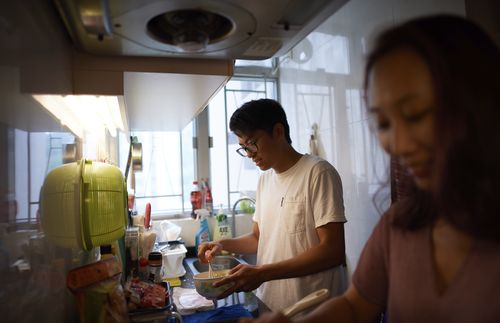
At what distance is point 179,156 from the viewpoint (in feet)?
8.89

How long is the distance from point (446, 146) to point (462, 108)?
0.06 metres

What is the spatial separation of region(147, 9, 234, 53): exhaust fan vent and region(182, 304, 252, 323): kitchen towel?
2.77 feet

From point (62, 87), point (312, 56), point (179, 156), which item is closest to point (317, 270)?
point (62, 87)

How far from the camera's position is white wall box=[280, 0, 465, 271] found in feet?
5.49

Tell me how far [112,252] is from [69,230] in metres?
0.49

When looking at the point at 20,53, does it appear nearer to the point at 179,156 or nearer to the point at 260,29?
the point at 260,29

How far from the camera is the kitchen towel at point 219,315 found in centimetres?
106

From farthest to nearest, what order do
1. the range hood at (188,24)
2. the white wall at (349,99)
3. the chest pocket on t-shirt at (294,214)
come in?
the white wall at (349,99), the chest pocket on t-shirt at (294,214), the range hood at (188,24)

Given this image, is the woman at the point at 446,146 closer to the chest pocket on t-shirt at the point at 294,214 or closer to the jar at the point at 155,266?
the chest pocket on t-shirt at the point at 294,214

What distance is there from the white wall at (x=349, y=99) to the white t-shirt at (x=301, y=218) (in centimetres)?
35

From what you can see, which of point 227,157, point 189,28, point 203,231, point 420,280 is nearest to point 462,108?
point 420,280

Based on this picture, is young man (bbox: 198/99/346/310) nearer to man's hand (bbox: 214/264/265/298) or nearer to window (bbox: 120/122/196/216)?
man's hand (bbox: 214/264/265/298)

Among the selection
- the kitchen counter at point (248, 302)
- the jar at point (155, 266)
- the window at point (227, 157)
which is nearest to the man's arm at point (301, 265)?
the kitchen counter at point (248, 302)

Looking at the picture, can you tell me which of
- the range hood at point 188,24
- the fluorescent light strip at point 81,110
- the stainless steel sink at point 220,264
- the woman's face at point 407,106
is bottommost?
the stainless steel sink at point 220,264
